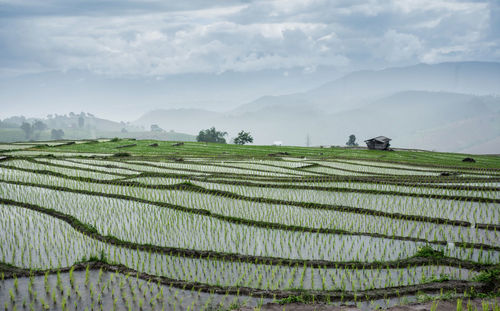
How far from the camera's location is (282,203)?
7562 millimetres

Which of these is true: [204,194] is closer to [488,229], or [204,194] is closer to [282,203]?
[282,203]

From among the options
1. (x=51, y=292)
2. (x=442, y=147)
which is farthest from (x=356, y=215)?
(x=442, y=147)

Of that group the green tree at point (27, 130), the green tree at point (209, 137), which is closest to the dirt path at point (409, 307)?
the green tree at point (209, 137)

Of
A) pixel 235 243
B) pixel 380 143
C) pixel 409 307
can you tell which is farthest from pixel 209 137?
pixel 409 307

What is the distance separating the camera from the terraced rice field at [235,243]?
3.60 meters

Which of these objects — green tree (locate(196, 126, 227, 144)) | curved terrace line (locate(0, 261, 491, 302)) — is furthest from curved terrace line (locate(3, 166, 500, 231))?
green tree (locate(196, 126, 227, 144))

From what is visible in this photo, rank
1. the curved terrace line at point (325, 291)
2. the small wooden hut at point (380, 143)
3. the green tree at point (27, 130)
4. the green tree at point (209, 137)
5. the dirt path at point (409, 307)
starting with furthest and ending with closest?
the green tree at point (27, 130) < the green tree at point (209, 137) < the small wooden hut at point (380, 143) < the curved terrace line at point (325, 291) < the dirt path at point (409, 307)

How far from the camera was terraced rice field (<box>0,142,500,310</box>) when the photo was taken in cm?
360

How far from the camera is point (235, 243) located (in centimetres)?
508

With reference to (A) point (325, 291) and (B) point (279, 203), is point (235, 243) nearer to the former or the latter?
(A) point (325, 291)

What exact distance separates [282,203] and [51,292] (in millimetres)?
4751

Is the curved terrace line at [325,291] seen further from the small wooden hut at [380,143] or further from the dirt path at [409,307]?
the small wooden hut at [380,143]

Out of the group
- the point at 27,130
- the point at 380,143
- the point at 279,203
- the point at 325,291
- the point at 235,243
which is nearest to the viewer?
the point at 325,291

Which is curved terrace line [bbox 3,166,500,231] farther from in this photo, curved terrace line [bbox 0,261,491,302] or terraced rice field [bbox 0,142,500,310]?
curved terrace line [bbox 0,261,491,302]
